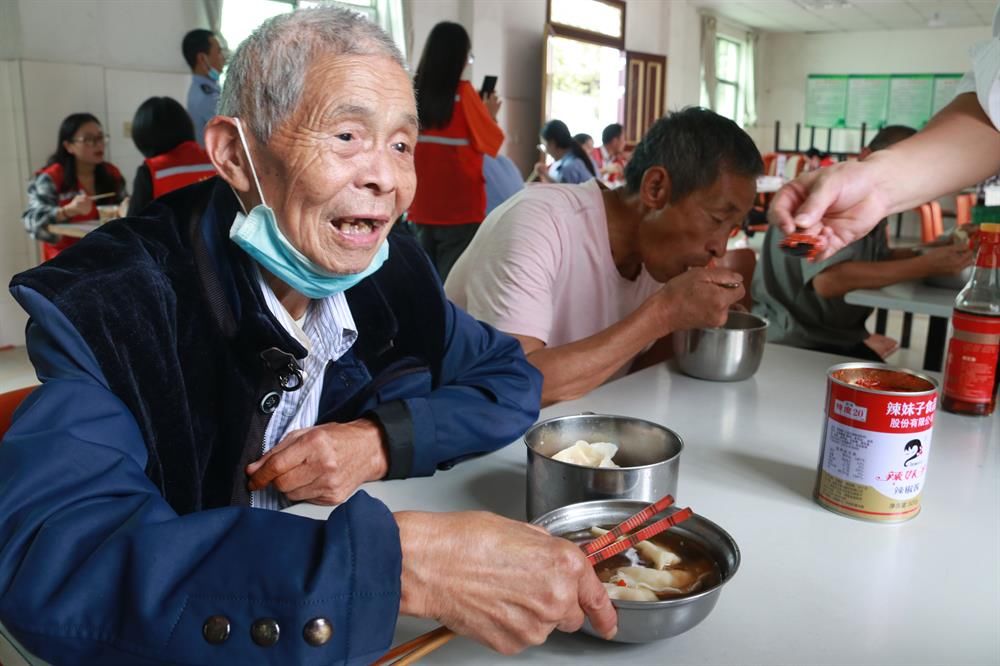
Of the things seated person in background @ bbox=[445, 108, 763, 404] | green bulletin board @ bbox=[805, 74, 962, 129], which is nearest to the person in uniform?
seated person in background @ bbox=[445, 108, 763, 404]

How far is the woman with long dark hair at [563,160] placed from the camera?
5812 millimetres

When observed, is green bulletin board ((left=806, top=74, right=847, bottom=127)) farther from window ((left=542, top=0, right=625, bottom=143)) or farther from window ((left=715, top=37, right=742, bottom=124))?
window ((left=542, top=0, right=625, bottom=143))

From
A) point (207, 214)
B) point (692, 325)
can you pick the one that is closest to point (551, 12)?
point (692, 325)

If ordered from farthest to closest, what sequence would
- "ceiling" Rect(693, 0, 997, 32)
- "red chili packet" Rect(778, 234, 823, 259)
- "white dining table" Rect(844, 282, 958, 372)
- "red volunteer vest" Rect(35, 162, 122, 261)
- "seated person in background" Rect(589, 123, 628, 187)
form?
1. "ceiling" Rect(693, 0, 997, 32)
2. "seated person in background" Rect(589, 123, 628, 187)
3. "red volunteer vest" Rect(35, 162, 122, 261)
4. "white dining table" Rect(844, 282, 958, 372)
5. "red chili packet" Rect(778, 234, 823, 259)

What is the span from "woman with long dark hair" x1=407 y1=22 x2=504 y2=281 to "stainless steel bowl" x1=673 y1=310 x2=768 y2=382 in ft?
7.69

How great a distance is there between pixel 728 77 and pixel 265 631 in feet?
44.4

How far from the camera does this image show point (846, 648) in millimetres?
740

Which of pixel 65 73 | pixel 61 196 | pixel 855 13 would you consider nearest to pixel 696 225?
pixel 61 196

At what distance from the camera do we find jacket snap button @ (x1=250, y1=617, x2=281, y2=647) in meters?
0.65

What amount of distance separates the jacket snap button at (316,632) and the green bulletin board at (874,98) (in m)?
13.7

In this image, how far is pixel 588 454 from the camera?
40.4 inches

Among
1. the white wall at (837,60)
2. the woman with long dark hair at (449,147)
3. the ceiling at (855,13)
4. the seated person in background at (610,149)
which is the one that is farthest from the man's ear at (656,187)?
the white wall at (837,60)

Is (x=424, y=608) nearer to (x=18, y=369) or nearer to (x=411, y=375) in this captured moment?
(x=411, y=375)

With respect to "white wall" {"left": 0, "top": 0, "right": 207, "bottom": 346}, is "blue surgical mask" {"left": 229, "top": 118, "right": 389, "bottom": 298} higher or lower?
lower
